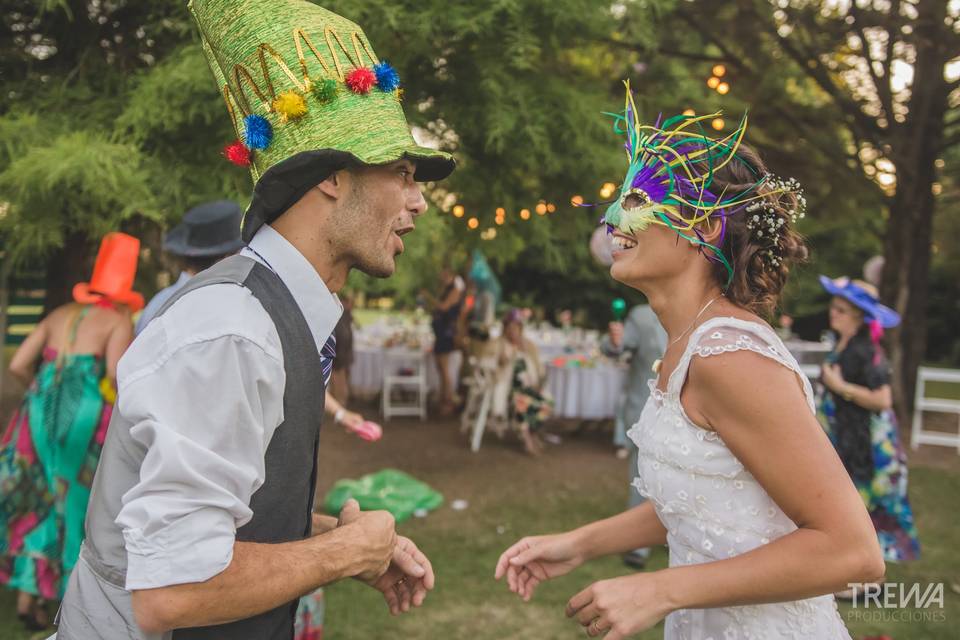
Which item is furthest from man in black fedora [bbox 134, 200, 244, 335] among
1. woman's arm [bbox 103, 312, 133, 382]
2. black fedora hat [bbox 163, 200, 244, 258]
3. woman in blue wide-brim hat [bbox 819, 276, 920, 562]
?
woman in blue wide-brim hat [bbox 819, 276, 920, 562]

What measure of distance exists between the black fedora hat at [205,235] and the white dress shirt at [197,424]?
222cm

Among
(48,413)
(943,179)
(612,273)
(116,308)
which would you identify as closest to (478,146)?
(116,308)

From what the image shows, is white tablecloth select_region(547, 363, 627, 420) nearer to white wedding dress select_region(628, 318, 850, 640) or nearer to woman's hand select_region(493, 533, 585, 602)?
woman's hand select_region(493, 533, 585, 602)

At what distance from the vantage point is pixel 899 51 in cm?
993

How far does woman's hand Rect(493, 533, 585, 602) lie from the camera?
1875 mm

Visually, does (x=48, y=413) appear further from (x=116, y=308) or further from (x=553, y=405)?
(x=553, y=405)

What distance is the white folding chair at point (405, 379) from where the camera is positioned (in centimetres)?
1005

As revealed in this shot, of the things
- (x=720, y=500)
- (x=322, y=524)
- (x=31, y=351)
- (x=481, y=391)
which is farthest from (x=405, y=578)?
(x=481, y=391)

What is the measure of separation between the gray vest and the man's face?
190 mm

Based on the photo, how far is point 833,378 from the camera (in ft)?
16.1

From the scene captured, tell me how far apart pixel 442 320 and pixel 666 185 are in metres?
8.56

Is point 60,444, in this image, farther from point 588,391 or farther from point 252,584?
point 588,391

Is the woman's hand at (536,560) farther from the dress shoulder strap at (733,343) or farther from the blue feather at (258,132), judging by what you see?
the blue feather at (258,132)

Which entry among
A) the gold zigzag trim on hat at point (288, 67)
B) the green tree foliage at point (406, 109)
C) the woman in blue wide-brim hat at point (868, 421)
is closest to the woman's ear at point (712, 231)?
the gold zigzag trim on hat at point (288, 67)
